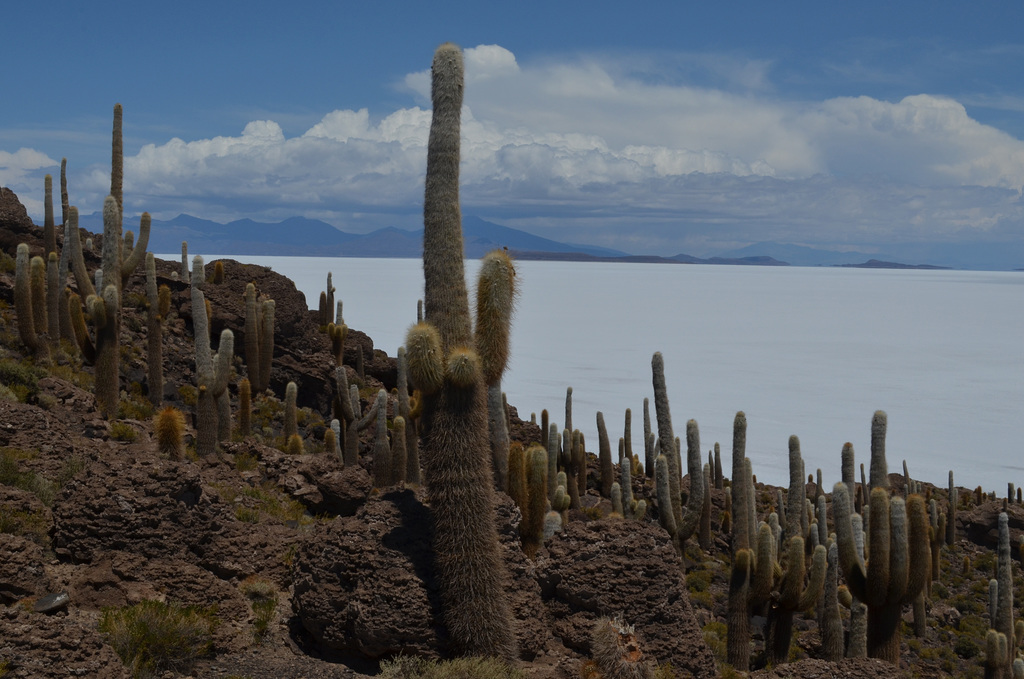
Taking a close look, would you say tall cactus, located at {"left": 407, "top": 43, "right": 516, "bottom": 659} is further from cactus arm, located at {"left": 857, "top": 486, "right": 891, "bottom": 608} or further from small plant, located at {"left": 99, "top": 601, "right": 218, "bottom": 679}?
cactus arm, located at {"left": 857, "top": 486, "right": 891, "bottom": 608}

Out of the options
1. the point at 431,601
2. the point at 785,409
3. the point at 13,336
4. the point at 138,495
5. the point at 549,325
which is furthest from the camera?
the point at 549,325

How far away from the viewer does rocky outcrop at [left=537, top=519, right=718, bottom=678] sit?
27.2 feet

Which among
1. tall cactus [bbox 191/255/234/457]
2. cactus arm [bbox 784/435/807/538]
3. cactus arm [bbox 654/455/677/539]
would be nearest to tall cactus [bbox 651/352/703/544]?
cactus arm [bbox 654/455/677/539]

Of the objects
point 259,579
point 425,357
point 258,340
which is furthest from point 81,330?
point 425,357

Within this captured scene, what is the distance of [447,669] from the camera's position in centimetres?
680

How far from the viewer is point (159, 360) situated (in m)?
17.5

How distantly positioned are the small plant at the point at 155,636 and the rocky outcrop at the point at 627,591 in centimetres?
353

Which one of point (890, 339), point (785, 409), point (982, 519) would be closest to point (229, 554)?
point (982, 519)

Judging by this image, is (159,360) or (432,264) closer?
(432,264)

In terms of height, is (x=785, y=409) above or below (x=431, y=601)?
below

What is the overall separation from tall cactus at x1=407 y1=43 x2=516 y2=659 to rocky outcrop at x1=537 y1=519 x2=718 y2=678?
1.01 meters

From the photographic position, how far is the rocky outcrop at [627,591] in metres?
8.30

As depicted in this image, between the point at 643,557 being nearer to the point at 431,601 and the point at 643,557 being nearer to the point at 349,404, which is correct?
the point at 431,601

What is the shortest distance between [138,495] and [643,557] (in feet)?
17.5
